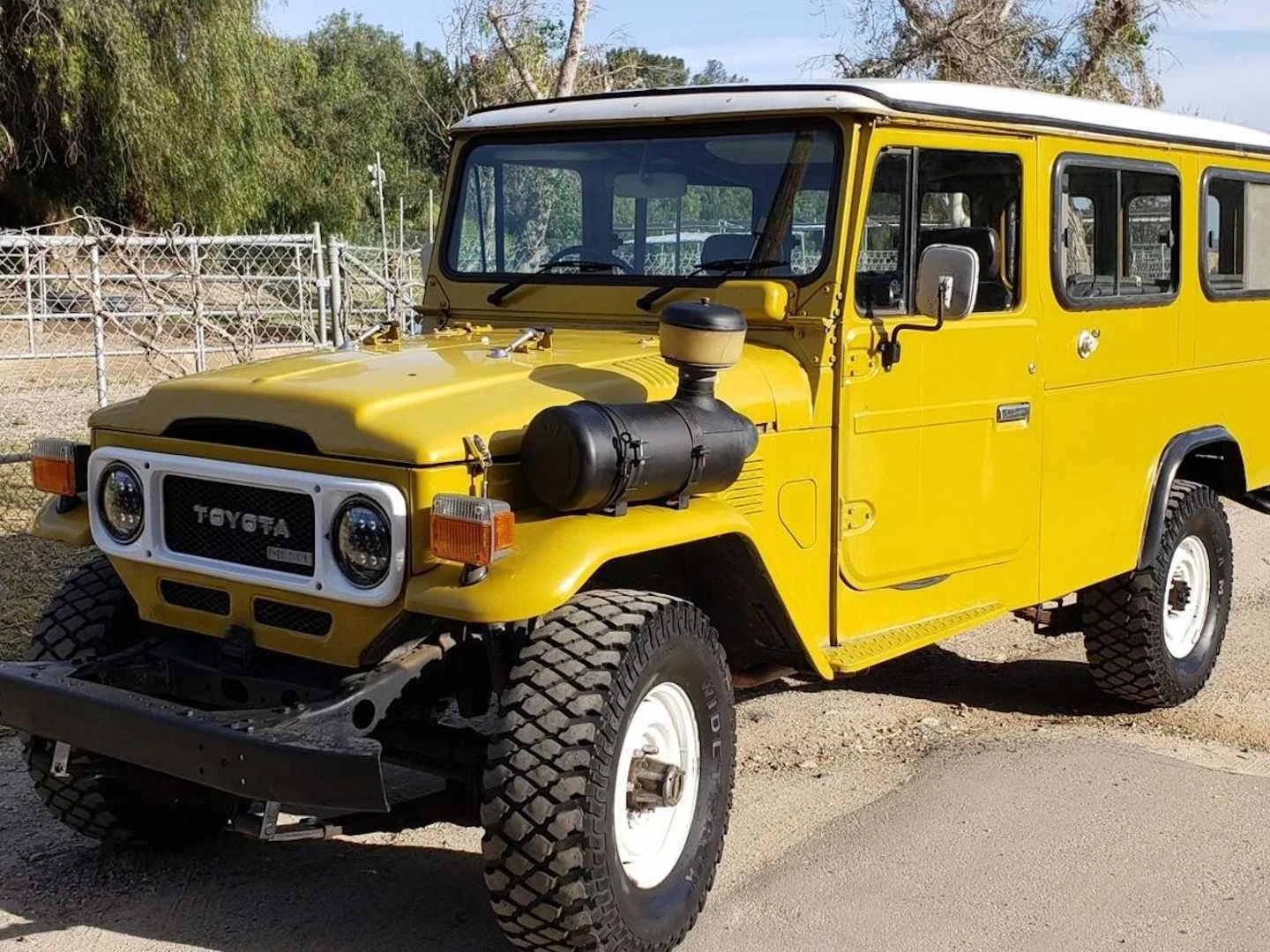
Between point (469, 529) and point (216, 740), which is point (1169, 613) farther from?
point (216, 740)

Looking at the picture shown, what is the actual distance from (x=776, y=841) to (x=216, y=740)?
193 cm

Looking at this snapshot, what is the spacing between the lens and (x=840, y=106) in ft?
14.7

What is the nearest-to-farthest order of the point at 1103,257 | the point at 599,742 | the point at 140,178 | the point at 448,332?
1. the point at 599,742
2. the point at 448,332
3. the point at 1103,257
4. the point at 140,178

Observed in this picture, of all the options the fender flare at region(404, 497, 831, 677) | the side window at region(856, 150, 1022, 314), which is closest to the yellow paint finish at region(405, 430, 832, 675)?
the fender flare at region(404, 497, 831, 677)

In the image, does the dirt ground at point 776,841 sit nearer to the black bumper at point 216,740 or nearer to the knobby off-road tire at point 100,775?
the knobby off-road tire at point 100,775

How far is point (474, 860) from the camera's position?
4.49 meters

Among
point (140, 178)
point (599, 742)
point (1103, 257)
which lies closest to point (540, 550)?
point (599, 742)

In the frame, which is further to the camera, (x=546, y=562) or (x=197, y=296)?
(x=197, y=296)

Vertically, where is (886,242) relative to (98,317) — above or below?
above

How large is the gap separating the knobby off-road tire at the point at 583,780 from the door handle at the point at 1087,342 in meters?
2.35

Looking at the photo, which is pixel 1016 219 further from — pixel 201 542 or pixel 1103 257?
pixel 201 542

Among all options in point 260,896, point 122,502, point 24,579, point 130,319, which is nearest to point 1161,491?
point 260,896

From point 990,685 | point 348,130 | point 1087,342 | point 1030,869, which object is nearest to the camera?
point 1030,869

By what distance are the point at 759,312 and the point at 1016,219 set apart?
1199 mm
